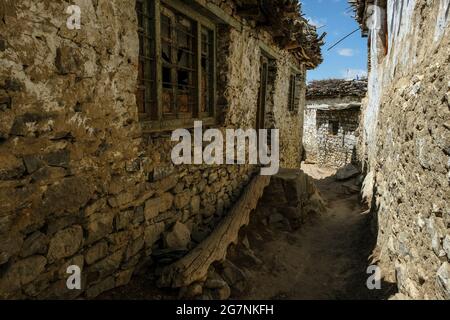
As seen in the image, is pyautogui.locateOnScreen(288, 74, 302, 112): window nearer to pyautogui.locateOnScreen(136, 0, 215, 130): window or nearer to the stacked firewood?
the stacked firewood

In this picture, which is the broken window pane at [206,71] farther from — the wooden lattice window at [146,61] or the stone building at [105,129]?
the wooden lattice window at [146,61]

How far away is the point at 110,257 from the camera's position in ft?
8.92

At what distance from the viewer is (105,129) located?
2.56 metres

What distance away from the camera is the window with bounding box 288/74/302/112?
8.78m

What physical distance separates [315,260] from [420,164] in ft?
7.93

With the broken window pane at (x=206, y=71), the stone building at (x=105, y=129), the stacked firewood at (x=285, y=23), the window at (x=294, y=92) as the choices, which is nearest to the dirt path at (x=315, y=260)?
the stone building at (x=105, y=129)

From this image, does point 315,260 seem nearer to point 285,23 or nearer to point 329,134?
point 285,23

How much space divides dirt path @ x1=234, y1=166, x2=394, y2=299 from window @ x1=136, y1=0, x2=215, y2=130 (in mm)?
2121

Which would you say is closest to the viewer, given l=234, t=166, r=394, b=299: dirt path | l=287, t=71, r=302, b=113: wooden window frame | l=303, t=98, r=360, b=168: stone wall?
l=234, t=166, r=394, b=299: dirt path

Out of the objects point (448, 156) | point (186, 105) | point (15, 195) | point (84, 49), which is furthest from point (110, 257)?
point (448, 156)

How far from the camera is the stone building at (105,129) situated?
1.91 metres

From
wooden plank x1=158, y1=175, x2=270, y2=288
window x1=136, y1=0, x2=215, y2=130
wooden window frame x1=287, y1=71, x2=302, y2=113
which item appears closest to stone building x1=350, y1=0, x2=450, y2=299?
wooden plank x1=158, y1=175, x2=270, y2=288

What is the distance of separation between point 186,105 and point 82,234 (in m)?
2.04
